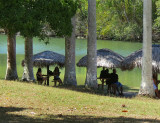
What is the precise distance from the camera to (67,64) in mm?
17250

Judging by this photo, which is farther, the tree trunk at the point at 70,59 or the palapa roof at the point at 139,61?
the tree trunk at the point at 70,59

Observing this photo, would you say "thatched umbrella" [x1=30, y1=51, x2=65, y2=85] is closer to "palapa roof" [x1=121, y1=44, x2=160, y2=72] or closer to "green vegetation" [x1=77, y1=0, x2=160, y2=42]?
"palapa roof" [x1=121, y1=44, x2=160, y2=72]

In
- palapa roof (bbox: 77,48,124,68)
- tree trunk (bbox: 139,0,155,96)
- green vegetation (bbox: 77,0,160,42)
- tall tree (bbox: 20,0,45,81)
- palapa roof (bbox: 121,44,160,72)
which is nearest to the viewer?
tall tree (bbox: 20,0,45,81)

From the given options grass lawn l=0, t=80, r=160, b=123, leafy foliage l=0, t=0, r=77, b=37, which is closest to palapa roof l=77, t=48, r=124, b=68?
leafy foliage l=0, t=0, r=77, b=37

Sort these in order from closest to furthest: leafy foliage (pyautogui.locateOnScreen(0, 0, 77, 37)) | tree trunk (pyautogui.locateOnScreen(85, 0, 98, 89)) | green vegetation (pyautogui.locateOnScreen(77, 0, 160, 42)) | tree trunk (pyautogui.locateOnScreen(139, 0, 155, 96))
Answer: leafy foliage (pyautogui.locateOnScreen(0, 0, 77, 37))
tree trunk (pyautogui.locateOnScreen(139, 0, 155, 96))
tree trunk (pyautogui.locateOnScreen(85, 0, 98, 89))
green vegetation (pyautogui.locateOnScreen(77, 0, 160, 42))

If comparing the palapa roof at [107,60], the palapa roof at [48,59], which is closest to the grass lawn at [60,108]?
the palapa roof at [48,59]

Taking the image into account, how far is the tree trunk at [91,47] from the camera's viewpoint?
16422 millimetres

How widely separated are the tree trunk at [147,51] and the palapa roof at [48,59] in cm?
495

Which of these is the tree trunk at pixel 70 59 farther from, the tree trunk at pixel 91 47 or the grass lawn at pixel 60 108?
the grass lawn at pixel 60 108

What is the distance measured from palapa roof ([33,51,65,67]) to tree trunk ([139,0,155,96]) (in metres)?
4.95

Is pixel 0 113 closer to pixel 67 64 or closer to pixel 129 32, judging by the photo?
pixel 67 64

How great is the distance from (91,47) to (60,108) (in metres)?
6.43

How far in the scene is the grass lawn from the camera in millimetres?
8727

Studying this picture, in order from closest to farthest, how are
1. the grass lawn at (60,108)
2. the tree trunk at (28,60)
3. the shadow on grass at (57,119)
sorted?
the shadow on grass at (57,119), the grass lawn at (60,108), the tree trunk at (28,60)
